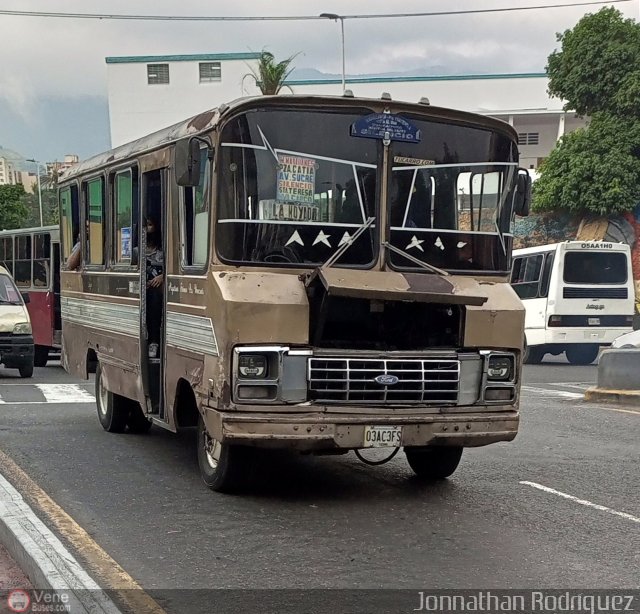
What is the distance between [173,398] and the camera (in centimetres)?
858

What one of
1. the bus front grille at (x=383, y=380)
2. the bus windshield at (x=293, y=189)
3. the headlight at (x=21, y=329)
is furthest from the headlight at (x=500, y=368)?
the headlight at (x=21, y=329)

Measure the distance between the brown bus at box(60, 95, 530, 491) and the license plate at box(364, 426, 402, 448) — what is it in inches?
0.4

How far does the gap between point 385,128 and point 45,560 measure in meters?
3.90

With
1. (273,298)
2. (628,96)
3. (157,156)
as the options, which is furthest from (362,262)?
(628,96)

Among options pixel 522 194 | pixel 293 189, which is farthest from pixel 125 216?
pixel 522 194

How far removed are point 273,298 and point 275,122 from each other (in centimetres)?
128

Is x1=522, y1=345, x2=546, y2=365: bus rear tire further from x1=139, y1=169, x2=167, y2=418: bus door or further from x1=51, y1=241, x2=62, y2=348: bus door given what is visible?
x1=139, y1=169, x2=167, y2=418: bus door

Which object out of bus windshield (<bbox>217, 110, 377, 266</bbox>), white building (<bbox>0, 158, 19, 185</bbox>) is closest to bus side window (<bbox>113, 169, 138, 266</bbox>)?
bus windshield (<bbox>217, 110, 377, 266</bbox>)

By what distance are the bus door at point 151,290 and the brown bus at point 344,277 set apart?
95cm

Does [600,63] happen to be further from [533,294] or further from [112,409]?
[112,409]

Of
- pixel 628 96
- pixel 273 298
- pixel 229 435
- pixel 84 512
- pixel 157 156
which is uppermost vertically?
pixel 628 96

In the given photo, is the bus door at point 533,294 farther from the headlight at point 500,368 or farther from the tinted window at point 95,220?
the headlight at point 500,368

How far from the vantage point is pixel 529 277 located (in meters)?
22.9

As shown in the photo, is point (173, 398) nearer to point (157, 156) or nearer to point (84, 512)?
point (84, 512)
